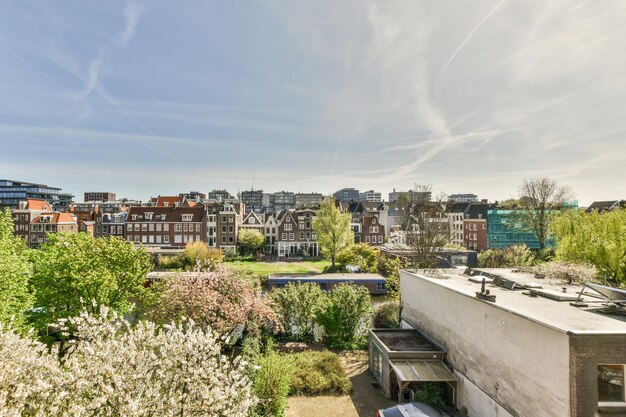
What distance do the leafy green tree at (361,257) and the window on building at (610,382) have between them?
139 ft

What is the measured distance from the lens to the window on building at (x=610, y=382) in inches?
398

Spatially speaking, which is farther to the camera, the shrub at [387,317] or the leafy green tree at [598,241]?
the shrub at [387,317]

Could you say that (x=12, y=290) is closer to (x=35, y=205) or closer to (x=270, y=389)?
(x=270, y=389)

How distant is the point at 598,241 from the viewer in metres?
25.8

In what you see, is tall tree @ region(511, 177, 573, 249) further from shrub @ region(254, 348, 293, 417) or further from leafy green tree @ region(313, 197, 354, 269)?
shrub @ region(254, 348, 293, 417)

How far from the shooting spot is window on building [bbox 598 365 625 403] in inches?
398

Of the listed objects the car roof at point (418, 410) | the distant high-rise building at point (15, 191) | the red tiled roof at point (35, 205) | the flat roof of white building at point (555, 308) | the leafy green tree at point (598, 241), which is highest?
the distant high-rise building at point (15, 191)

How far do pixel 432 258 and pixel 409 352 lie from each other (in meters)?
27.8

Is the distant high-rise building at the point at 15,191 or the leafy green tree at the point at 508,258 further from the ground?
the distant high-rise building at the point at 15,191

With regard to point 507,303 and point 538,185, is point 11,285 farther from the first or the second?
point 538,185

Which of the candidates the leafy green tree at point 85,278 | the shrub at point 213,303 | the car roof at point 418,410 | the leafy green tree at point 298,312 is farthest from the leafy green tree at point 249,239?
the car roof at point 418,410

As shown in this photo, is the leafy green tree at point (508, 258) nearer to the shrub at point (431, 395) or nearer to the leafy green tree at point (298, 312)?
the leafy green tree at point (298, 312)

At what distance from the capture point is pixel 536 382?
1116 cm

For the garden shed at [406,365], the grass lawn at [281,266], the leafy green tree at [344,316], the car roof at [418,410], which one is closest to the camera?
the car roof at [418,410]
